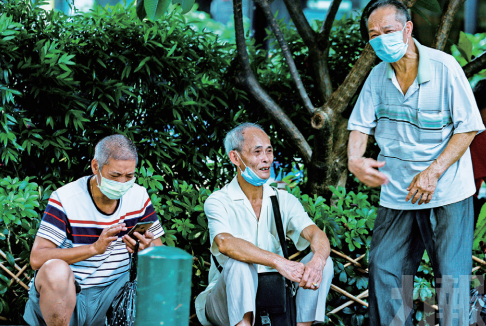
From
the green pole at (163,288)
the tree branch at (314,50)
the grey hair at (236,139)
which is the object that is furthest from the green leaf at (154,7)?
the green pole at (163,288)

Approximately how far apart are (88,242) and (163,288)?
82.3 inches

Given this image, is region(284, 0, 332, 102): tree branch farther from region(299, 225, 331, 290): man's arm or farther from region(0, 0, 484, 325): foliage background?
region(299, 225, 331, 290): man's arm

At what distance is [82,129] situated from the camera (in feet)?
12.6

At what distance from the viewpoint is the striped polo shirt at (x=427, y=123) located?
247 centimetres

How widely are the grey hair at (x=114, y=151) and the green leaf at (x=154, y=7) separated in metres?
0.89

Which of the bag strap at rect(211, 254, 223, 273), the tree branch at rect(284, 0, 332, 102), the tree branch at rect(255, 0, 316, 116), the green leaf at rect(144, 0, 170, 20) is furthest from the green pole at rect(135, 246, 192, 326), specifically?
the tree branch at rect(284, 0, 332, 102)

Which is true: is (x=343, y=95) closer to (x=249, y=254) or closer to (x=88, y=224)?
(x=249, y=254)

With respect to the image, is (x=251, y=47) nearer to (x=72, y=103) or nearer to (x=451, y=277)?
(x=72, y=103)

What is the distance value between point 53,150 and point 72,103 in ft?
1.21

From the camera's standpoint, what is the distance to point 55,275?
246 cm

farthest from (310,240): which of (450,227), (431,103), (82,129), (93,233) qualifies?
(82,129)

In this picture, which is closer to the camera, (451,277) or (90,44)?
(451,277)

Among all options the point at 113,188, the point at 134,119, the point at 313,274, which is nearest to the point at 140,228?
the point at 113,188

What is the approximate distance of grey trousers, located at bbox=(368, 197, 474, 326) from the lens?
2500mm
